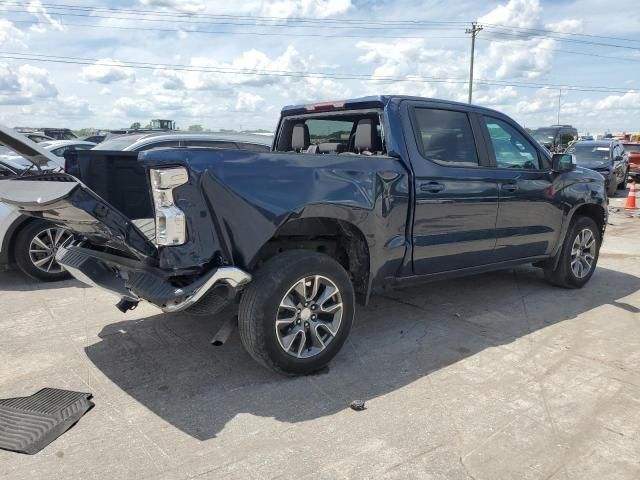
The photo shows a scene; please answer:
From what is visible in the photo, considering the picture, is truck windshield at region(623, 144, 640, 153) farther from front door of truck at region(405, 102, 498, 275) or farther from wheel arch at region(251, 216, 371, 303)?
wheel arch at region(251, 216, 371, 303)

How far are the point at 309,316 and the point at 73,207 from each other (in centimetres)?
167

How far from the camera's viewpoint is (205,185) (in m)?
3.13

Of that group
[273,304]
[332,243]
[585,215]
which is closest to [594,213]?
[585,215]

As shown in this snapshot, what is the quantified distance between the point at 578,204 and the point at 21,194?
5.34 m

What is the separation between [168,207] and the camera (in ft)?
10.2

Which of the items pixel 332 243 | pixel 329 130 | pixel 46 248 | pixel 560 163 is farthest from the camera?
pixel 46 248

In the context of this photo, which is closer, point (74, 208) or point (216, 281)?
point (74, 208)

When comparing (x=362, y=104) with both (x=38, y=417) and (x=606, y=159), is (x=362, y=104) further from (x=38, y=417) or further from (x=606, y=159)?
(x=606, y=159)

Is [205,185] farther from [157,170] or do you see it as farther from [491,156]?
[491,156]

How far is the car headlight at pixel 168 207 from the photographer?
3045 millimetres

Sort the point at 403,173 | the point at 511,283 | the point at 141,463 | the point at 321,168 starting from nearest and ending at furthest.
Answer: the point at 141,463 → the point at 321,168 → the point at 403,173 → the point at 511,283

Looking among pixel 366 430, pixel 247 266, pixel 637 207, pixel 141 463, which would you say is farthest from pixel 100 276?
pixel 637 207

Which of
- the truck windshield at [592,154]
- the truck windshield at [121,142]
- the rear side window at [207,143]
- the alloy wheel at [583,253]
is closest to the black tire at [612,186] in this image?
the truck windshield at [592,154]

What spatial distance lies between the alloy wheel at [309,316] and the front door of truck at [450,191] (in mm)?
938
